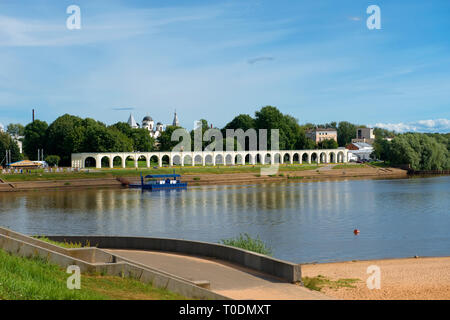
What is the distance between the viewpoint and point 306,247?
28391 mm

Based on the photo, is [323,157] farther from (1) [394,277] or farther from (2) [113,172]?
(1) [394,277]

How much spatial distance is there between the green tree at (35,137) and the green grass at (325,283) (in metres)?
111

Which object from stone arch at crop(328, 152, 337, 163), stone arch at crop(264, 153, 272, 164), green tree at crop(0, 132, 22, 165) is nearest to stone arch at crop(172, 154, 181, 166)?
stone arch at crop(264, 153, 272, 164)

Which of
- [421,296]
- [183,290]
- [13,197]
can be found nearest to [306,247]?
[421,296]

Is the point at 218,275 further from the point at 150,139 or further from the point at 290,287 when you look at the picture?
the point at 150,139

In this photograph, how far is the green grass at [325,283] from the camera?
16656 millimetres

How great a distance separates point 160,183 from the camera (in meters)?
81.4

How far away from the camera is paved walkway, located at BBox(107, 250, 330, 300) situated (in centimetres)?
1454

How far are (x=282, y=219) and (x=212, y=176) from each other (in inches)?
2164

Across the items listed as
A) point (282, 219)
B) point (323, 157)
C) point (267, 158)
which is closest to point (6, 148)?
point (267, 158)

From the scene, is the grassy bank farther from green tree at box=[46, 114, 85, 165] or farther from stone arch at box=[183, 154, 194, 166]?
green tree at box=[46, 114, 85, 165]

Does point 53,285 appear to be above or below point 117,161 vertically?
below
